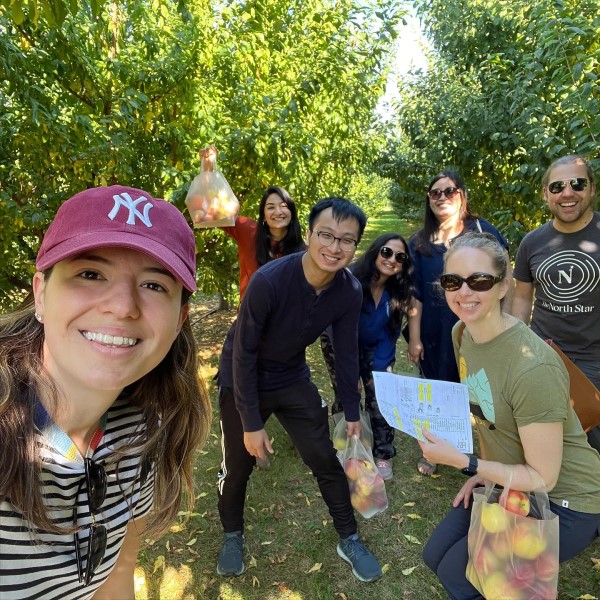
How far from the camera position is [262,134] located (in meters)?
4.12

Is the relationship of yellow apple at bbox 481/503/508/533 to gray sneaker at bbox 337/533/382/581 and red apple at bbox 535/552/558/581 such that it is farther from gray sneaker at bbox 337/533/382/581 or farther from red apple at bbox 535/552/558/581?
gray sneaker at bbox 337/533/382/581

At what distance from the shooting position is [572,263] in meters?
2.70

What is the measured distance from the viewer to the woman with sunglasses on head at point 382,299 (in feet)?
11.3

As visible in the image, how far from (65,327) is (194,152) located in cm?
364

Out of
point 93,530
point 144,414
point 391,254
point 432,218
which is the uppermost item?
point 432,218

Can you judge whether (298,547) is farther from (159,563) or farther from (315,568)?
(159,563)

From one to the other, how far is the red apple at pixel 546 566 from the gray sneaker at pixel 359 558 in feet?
4.04

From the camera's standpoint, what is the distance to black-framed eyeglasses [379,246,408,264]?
3408mm

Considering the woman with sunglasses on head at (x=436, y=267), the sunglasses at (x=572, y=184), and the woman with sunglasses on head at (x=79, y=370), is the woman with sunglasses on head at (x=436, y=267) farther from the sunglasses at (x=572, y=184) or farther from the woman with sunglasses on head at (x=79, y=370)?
the woman with sunglasses on head at (x=79, y=370)

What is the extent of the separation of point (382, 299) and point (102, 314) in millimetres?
2756

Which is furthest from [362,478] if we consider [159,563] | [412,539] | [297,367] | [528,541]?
[159,563]

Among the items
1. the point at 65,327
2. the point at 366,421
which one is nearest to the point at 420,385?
the point at 366,421

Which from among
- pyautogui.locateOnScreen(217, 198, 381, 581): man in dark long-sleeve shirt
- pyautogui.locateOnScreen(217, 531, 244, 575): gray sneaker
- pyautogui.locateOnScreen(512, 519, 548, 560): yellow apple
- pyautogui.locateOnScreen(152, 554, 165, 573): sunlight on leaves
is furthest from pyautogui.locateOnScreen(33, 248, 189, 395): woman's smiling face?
pyautogui.locateOnScreen(152, 554, 165, 573): sunlight on leaves

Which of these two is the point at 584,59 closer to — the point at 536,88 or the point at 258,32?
the point at 536,88
